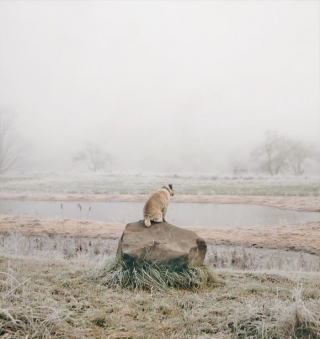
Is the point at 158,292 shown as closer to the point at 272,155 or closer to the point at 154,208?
the point at 154,208

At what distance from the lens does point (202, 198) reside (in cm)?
1598

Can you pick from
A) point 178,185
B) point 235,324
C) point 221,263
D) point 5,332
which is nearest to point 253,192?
point 178,185

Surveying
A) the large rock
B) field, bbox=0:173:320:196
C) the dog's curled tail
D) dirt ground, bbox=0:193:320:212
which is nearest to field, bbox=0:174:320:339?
the large rock

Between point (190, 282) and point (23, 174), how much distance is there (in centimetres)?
2058

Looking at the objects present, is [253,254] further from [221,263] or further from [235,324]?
[235,324]

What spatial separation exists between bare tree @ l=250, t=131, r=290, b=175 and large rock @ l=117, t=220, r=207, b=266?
827 inches

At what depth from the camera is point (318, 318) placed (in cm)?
272

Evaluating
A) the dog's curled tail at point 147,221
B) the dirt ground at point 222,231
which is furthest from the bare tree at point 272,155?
the dog's curled tail at point 147,221

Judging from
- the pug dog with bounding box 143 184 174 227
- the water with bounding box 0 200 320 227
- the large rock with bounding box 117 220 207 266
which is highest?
the pug dog with bounding box 143 184 174 227

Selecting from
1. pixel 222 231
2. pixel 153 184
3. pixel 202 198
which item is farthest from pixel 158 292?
pixel 153 184

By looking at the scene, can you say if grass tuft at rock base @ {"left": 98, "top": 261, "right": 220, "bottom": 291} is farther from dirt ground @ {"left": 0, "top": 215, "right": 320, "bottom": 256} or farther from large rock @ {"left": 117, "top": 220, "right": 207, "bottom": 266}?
dirt ground @ {"left": 0, "top": 215, "right": 320, "bottom": 256}

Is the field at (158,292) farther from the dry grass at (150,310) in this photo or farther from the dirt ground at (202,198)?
the dirt ground at (202,198)

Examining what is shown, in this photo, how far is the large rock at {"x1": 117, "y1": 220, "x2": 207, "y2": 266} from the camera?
167 inches

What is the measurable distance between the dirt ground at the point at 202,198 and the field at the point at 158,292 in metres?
4.32
